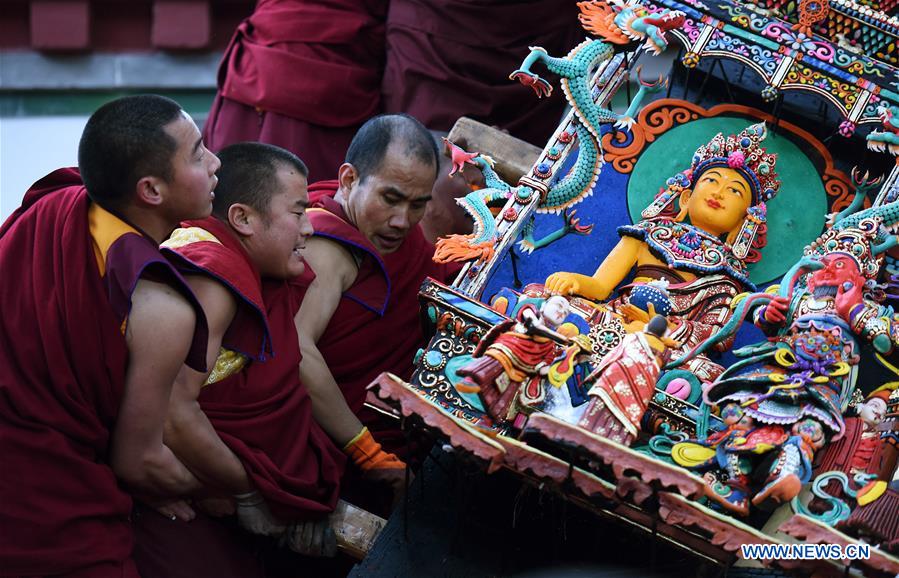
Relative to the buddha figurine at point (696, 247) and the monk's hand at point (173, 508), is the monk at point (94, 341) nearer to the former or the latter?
the monk's hand at point (173, 508)

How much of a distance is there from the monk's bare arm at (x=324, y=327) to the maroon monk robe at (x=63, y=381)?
117 centimetres

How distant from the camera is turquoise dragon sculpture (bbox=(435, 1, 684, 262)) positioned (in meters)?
7.14

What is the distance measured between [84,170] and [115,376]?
722 mm

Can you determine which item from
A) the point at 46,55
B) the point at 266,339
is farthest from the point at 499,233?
the point at 46,55

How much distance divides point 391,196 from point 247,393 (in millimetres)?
1222

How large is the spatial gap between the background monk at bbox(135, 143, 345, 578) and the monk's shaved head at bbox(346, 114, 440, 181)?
59cm

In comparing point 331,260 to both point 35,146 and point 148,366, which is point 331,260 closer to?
point 148,366

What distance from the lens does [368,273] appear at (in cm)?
685

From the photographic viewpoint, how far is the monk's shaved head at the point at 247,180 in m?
6.16

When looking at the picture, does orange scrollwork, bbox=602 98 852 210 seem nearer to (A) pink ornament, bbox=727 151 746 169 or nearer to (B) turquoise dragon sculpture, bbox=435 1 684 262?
(B) turquoise dragon sculpture, bbox=435 1 684 262

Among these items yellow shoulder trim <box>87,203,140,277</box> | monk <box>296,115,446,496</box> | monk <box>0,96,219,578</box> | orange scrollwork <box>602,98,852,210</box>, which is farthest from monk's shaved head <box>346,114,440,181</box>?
yellow shoulder trim <box>87,203,140,277</box>

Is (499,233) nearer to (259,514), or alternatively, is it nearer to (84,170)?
(259,514)

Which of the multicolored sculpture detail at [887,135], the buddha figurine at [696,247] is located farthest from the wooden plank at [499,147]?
the multicolored sculpture detail at [887,135]

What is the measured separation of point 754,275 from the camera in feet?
23.6
